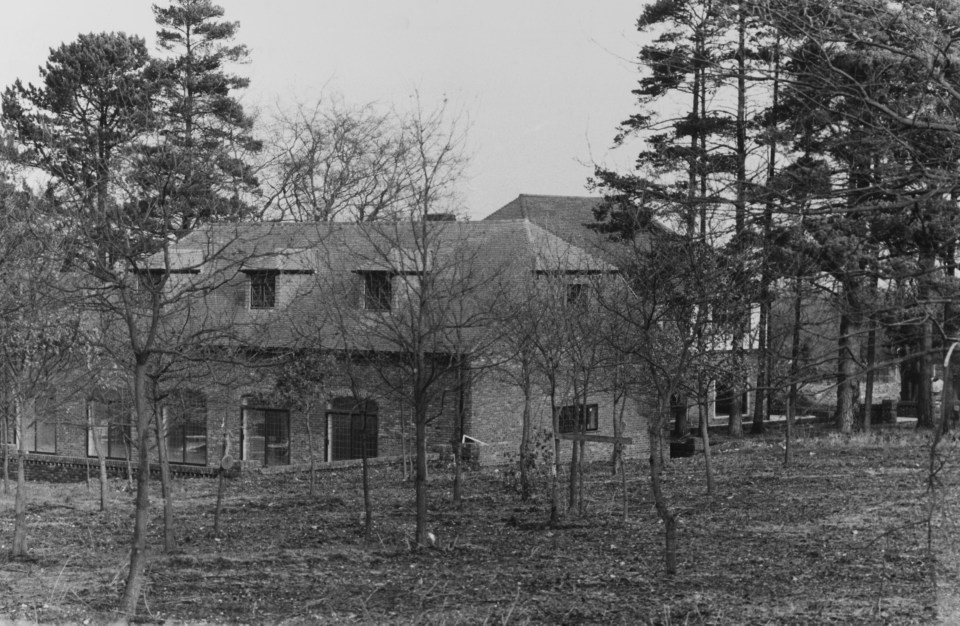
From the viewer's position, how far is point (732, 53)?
1006cm

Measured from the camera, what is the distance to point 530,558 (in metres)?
12.5

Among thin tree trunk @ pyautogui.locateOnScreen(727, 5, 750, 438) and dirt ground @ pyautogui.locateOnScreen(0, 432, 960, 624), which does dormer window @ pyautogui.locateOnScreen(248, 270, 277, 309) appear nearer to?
dirt ground @ pyautogui.locateOnScreen(0, 432, 960, 624)

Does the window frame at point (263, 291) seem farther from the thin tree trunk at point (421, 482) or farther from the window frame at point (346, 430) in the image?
the thin tree trunk at point (421, 482)

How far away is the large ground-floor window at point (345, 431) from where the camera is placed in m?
29.1

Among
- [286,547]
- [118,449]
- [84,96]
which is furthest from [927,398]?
[84,96]

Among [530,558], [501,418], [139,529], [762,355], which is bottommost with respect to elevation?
[530,558]

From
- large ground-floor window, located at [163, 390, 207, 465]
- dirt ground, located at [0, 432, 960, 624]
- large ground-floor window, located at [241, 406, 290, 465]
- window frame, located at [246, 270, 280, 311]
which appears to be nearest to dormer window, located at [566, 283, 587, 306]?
dirt ground, located at [0, 432, 960, 624]

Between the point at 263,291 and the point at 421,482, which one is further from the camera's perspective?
the point at 263,291

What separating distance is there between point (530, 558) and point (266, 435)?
761 inches

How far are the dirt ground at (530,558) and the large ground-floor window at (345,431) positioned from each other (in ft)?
26.2

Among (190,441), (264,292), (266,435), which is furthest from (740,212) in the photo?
(190,441)

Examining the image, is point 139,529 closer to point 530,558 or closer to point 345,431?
point 530,558

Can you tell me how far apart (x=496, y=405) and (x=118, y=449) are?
1377 centimetres

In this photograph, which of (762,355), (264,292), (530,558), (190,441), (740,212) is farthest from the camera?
(190,441)
